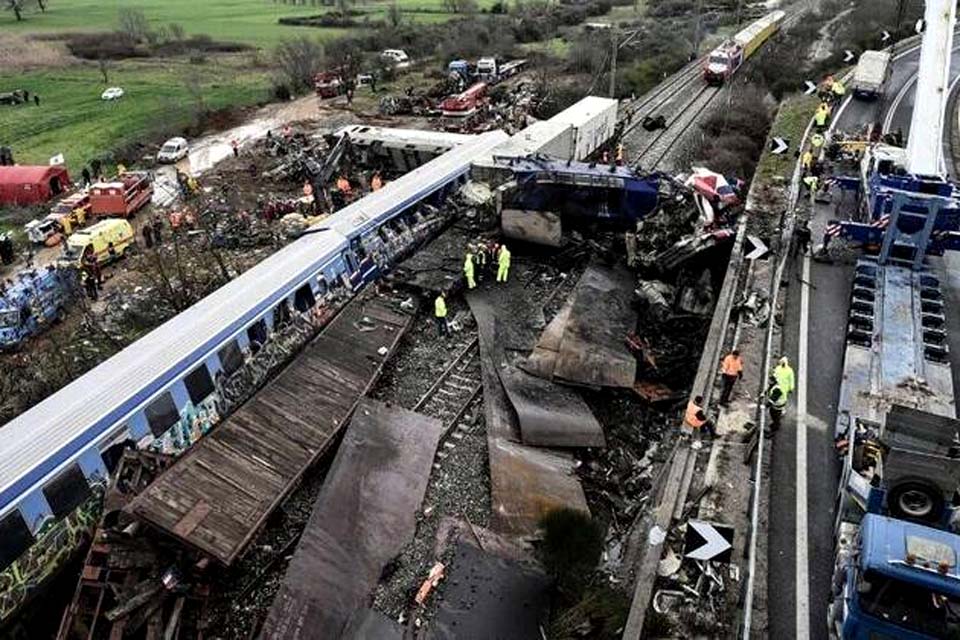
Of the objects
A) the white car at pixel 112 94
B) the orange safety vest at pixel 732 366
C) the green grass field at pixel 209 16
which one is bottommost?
the white car at pixel 112 94

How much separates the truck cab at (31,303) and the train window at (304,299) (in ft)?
30.2

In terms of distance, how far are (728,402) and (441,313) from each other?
706 cm

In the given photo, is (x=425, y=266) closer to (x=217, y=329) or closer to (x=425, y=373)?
(x=425, y=373)

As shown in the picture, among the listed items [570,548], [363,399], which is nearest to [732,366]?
[570,548]

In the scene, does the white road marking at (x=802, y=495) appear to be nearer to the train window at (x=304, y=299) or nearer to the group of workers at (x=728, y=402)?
the group of workers at (x=728, y=402)

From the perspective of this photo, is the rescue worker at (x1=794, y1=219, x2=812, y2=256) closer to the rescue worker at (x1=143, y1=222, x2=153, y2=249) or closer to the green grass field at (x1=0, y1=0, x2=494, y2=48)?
the rescue worker at (x1=143, y1=222, x2=153, y2=249)

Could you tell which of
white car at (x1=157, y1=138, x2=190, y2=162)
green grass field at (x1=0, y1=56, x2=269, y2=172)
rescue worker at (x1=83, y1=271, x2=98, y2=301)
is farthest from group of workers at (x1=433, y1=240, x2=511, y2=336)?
green grass field at (x1=0, y1=56, x2=269, y2=172)

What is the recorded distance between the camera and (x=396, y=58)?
193ft

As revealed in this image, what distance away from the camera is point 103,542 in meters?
11.4

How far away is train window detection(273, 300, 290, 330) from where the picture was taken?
56.2 feet

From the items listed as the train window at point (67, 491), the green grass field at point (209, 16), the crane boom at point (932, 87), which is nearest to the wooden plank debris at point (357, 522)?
the train window at point (67, 491)

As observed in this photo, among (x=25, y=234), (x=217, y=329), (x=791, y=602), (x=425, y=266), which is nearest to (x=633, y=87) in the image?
(x=425, y=266)

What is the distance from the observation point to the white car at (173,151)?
3803cm

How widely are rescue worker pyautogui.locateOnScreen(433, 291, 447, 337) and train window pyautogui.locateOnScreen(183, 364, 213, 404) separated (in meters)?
5.68
